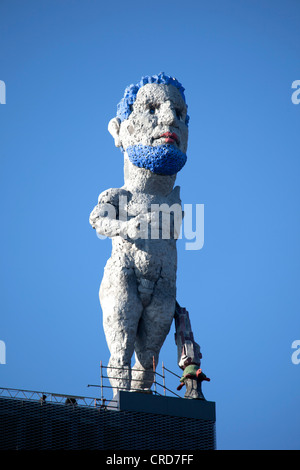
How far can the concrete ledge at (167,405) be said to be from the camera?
18.0 metres

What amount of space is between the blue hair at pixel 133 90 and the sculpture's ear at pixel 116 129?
0.09 meters

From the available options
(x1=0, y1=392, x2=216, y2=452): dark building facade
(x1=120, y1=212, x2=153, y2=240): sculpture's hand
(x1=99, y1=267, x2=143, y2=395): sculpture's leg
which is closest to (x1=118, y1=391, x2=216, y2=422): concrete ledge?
(x1=0, y1=392, x2=216, y2=452): dark building facade

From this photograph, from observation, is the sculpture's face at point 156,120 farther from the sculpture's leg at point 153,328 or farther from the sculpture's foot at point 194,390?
the sculpture's foot at point 194,390

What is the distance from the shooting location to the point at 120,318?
62.2 feet

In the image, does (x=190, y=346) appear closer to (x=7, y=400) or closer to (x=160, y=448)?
(x=160, y=448)

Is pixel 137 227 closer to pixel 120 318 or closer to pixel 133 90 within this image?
pixel 120 318

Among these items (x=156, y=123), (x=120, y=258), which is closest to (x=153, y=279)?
(x=120, y=258)

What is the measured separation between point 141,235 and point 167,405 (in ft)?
8.91

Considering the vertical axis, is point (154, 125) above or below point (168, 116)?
below

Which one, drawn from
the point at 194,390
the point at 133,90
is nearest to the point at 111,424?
the point at 194,390

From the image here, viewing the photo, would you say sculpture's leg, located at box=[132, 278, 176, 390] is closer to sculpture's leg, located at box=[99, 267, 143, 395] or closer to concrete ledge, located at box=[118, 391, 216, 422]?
sculpture's leg, located at box=[99, 267, 143, 395]

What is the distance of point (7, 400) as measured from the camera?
56.3 feet

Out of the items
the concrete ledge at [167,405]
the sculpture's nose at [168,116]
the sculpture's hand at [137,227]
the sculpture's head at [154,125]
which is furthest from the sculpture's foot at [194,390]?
the sculpture's nose at [168,116]
